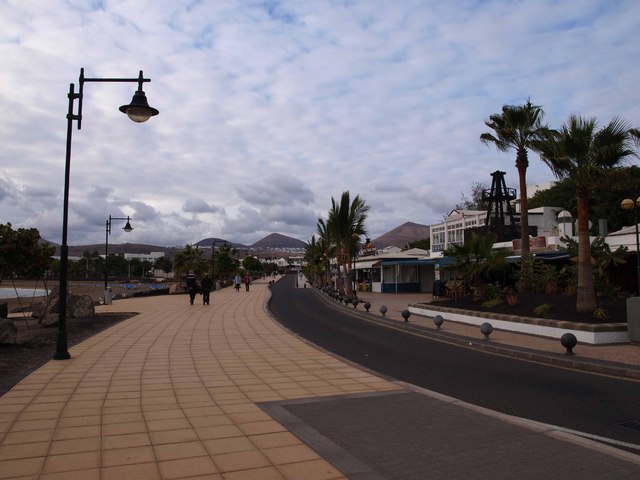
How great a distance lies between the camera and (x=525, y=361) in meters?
11.2

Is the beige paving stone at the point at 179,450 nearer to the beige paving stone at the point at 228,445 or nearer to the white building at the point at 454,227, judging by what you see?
the beige paving stone at the point at 228,445

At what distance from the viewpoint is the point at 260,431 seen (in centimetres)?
557

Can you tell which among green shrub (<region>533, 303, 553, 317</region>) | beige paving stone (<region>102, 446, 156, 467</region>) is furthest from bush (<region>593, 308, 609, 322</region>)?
beige paving stone (<region>102, 446, 156, 467</region>)

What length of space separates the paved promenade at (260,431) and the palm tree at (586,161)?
27.2ft

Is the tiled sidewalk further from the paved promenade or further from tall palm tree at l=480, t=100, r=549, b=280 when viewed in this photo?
tall palm tree at l=480, t=100, r=549, b=280

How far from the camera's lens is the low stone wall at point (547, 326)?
1316 centimetres

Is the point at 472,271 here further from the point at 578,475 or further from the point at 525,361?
the point at 578,475

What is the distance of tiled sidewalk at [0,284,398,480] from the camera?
179 inches

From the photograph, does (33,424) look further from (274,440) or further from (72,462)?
(274,440)

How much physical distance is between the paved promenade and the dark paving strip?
0.05 ft

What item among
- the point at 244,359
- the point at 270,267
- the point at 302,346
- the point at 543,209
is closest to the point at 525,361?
the point at 302,346

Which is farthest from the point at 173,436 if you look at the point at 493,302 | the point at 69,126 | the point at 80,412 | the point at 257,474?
the point at 493,302

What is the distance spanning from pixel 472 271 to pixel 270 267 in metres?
170

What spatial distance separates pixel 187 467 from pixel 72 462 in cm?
100
